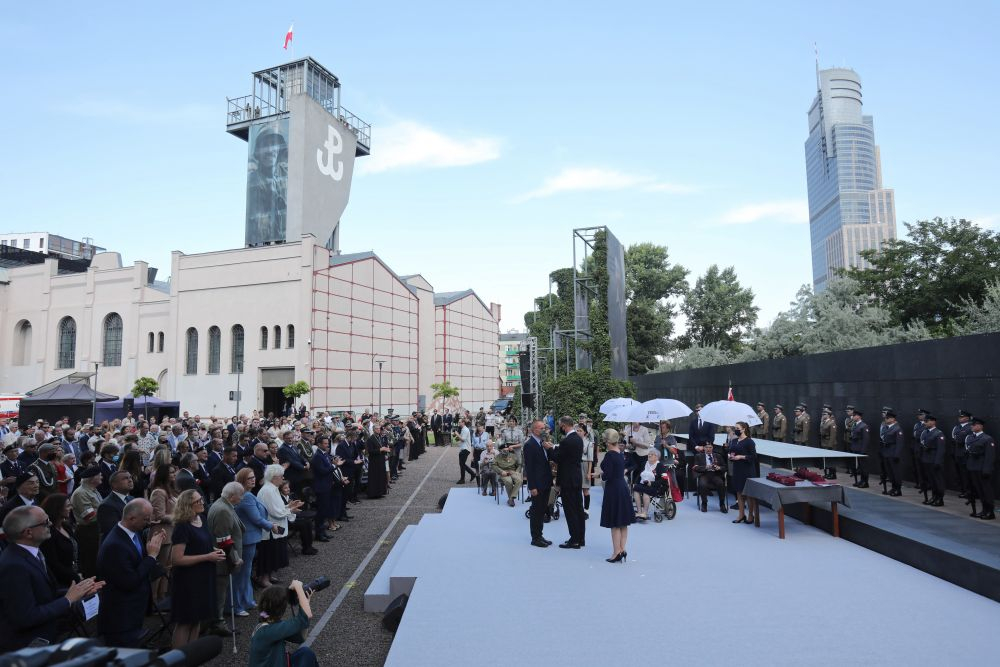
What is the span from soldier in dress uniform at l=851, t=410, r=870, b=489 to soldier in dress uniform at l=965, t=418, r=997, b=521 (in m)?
3.09

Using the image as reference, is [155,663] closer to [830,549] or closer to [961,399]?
[830,549]

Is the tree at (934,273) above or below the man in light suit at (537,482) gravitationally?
above

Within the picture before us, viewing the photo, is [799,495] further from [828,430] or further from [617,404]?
[828,430]

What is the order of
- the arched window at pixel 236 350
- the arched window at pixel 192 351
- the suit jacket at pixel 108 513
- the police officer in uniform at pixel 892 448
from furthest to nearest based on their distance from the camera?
the arched window at pixel 192 351, the arched window at pixel 236 350, the police officer in uniform at pixel 892 448, the suit jacket at pixel 108 513

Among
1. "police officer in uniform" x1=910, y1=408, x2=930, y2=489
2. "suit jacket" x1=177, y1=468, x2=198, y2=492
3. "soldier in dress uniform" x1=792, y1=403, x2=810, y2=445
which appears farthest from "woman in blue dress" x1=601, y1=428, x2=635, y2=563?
"soldier in dress uniform" x1=792, y1=403, x2=810, y2=445

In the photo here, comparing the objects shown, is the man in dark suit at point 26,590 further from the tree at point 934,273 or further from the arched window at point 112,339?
the arched window at point 112,339

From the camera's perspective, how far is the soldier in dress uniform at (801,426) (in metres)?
15.9

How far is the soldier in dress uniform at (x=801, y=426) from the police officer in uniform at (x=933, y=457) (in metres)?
5.49

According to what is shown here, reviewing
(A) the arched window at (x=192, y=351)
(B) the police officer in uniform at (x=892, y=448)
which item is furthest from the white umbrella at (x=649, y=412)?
(A) the arched window at (x=192, y=351)

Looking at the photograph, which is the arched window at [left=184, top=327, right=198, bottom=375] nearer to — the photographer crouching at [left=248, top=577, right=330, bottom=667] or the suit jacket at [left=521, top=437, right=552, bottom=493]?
the suit jacket at [left=521, top=437, right=552, bottom=493]

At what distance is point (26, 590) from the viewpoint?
3.59 metres

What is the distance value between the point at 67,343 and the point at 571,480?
5264cm

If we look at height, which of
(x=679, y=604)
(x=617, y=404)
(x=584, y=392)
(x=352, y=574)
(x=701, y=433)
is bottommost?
(x=352, y=574)

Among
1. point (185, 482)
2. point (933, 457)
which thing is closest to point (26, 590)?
point (185, 482)
